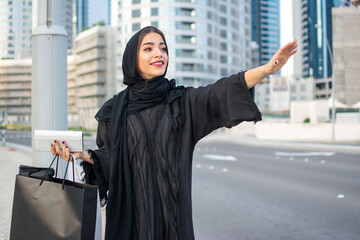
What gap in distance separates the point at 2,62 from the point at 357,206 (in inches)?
370

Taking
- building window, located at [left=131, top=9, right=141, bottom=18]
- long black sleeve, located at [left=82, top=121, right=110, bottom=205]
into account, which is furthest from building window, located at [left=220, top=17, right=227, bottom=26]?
long black sleeve, located at [left=82, top=121, right=110, bottom=205]

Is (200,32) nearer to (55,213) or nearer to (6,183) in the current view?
(6,183)

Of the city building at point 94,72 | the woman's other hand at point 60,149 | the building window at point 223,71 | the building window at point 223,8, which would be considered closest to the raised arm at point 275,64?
the woman's other hand at point 60,149

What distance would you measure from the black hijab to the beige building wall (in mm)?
90565

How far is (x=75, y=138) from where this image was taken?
80.4 inches

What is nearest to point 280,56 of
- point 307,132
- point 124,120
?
point 124,120

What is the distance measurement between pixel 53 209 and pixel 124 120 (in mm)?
654

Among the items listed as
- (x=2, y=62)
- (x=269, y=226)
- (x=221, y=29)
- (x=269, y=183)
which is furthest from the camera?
(x=221, y=29)

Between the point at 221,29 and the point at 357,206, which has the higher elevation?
the point at 221,29

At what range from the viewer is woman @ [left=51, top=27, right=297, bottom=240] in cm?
202

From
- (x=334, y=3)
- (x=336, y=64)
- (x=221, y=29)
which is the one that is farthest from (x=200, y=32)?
(x=334, y=3)

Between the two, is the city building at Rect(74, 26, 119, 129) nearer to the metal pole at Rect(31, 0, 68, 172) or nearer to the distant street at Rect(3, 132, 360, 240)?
the distant street at Rect(3, 132, 360, 240)

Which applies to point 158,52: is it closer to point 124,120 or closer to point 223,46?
point 124,120

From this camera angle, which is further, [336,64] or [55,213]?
[336,64]
